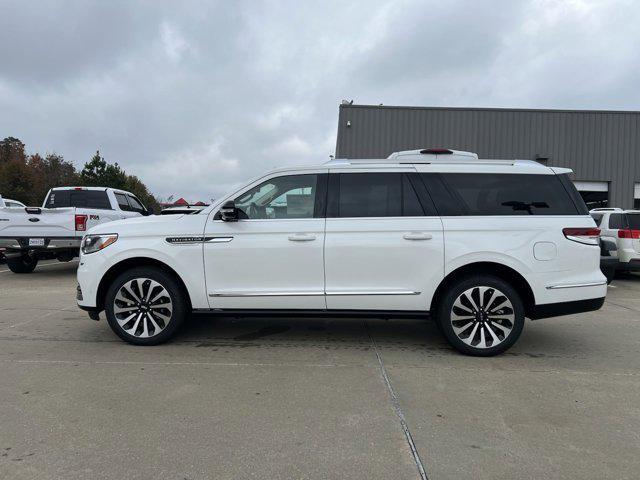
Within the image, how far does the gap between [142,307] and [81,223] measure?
6.43 metres

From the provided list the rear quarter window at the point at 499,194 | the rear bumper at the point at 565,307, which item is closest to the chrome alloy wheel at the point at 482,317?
the rear bumper at the point at 565,307

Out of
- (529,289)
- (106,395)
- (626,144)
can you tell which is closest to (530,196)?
(529,289)

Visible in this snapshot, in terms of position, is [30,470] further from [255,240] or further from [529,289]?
[529,289]

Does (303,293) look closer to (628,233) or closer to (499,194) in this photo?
(499,194)

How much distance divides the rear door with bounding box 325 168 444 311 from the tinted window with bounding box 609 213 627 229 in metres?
7.64

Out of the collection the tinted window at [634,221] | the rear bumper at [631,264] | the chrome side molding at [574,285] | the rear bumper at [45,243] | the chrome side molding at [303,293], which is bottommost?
the rear bumper at [631,264]

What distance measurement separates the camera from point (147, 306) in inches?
189

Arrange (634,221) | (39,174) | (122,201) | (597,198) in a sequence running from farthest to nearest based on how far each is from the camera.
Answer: (39,174) < (597,198) < (122,201) < (634,221)

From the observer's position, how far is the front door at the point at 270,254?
15.1ft

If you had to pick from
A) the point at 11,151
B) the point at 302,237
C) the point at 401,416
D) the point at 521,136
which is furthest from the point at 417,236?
the point at 11,151

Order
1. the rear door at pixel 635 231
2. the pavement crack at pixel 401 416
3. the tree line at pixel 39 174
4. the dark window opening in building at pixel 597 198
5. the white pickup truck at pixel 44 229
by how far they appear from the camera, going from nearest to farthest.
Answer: the pavement crack at pixel 401 416, the rear door at pixel 635 231, the white pickup truck at pixel 44 229, the dark window opening in building at pixel 597 198, the tree line at pixel 39 174

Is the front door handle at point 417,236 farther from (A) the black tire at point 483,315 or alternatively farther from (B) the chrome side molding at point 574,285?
(B) the chrome side molding at point 574,285

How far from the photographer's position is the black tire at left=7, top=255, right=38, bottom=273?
11047 millimetres

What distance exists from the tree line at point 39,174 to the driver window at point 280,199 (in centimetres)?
5362
